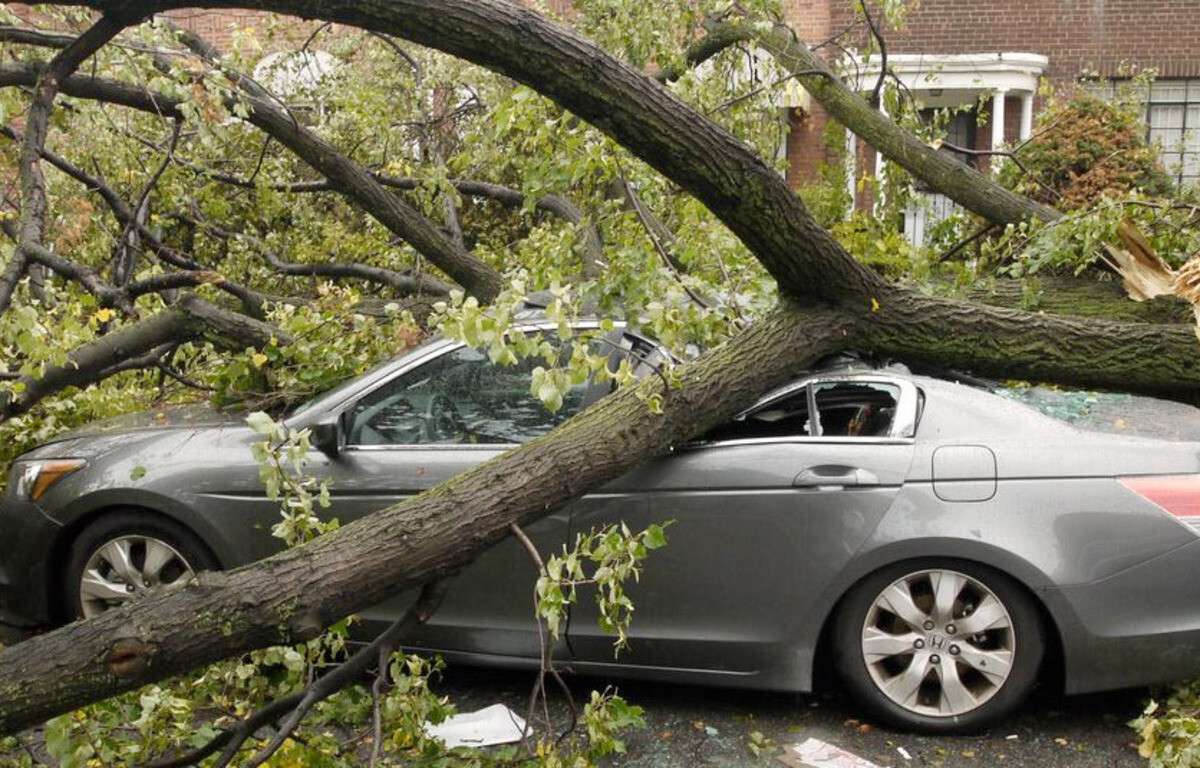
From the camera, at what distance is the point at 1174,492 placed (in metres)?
4.32

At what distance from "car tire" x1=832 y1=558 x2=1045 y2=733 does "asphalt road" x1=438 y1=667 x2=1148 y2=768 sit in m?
0.13

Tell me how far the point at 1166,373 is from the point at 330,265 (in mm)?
4985

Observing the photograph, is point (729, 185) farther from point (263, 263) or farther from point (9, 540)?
point (263, 263)

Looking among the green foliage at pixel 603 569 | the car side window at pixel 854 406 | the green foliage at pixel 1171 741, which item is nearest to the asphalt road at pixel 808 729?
the green foliage at pixel 1171 741

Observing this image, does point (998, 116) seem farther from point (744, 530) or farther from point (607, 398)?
point (607, 398)

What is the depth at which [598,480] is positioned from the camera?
4070 mm

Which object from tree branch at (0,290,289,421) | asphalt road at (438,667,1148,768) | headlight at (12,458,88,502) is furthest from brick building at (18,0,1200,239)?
headlight at (12,458,88,502)

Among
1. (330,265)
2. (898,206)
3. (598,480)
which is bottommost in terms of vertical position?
(598,480)

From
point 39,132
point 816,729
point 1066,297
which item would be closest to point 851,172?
point 1066,297

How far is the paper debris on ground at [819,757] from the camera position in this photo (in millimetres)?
4266

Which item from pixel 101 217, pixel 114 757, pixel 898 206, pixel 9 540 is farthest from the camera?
pixel 101 217

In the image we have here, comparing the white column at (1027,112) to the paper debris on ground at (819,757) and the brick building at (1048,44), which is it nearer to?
the brick building at (1048,44)

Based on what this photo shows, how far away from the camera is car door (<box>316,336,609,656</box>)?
468 cm

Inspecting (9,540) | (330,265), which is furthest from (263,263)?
(9,540)
